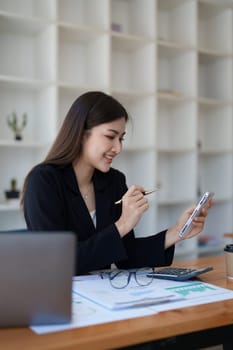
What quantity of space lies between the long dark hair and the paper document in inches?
23.5

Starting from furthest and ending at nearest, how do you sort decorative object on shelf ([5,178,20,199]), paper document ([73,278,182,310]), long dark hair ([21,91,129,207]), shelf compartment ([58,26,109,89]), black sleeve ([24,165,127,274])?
1. shelf compartment ([58,26,109,89])
2. decorative object on shelf ([5,178,20,199])
3. long dark hair ([21,91,129,207])
4. black sleeve ([24,165,127,274])
5. paper document ([73,278,182,310])

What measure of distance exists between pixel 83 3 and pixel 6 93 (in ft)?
3.12

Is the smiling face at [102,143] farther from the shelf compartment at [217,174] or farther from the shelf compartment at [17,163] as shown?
the shelf compartment at [217,174]

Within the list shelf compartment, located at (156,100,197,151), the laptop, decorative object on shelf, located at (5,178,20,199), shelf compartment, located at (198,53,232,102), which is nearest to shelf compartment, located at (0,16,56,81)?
decorative object on shelf, located at (5,178,20,199)

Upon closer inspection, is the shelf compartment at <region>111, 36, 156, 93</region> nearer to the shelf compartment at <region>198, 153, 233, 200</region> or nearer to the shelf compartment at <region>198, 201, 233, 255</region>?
the shelf compartment at <region>198, 153, 233, 200</region>

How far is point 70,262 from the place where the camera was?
93cm

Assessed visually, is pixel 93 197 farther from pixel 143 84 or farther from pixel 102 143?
pixel 143 84

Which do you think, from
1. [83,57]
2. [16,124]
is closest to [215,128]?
[83,57]

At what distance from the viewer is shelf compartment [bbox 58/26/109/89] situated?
10.8ft

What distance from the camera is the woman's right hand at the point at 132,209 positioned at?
148cm

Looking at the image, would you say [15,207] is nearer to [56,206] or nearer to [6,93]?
[6,93]

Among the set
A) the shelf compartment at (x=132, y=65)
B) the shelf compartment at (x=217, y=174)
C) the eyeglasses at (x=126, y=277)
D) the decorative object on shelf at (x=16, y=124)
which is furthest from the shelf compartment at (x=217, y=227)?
the eyeglasses at (x=126, y=277)

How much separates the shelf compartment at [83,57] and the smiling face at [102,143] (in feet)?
4.74

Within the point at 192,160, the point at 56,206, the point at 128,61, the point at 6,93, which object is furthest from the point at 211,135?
the point at 56,206
